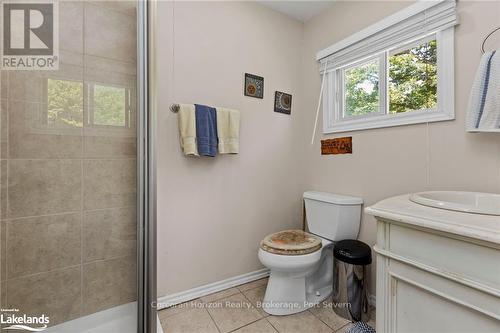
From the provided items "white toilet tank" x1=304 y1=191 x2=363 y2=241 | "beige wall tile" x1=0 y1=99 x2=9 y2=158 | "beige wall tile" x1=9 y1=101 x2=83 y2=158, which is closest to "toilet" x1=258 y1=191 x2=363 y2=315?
"white toilet tank" x1=304 y1=191 x2=363 y2=241

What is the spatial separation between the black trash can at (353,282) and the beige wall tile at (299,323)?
169 mm

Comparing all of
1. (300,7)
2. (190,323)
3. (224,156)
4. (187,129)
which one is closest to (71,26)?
(187,129)

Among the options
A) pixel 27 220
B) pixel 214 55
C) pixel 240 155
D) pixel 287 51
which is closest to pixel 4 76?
pixel 27 220

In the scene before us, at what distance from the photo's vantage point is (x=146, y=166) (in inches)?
43.6

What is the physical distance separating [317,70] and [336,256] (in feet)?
4.72

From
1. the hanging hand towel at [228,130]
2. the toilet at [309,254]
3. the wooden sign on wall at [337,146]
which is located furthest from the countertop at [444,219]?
the hanging hand towel at [228,130]

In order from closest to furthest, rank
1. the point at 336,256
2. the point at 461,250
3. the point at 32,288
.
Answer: the point at 461,250 → the point at 32,288 → the point at 336,256

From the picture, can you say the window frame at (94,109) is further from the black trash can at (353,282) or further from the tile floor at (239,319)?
the black trash can at (353,282)

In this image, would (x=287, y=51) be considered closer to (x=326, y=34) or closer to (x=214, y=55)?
(x=326, y=34)

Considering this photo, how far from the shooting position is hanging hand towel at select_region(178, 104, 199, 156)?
4.70ft

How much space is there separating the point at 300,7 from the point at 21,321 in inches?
103

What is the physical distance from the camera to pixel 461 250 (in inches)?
Answer: 26.3

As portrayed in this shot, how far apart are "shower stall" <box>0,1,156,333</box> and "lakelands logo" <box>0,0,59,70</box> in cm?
3

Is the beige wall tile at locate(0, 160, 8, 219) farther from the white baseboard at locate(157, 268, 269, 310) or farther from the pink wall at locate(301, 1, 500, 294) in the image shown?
the pink wall at locate(301, 1, 500, 294)
